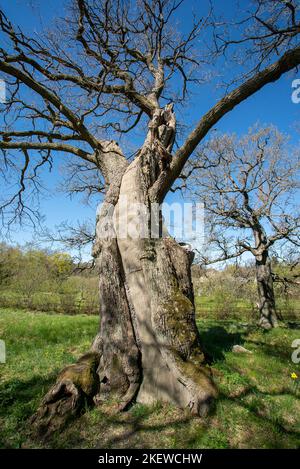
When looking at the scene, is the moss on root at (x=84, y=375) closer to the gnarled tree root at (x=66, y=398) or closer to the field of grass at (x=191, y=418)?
the gnarled tree root at (x=66, y=398)

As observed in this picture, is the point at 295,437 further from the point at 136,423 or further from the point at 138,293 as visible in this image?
the point at 138,293

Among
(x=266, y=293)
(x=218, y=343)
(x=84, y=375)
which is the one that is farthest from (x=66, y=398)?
(x=266, y=293)

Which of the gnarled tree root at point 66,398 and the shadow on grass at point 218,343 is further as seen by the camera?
the shadow on grass at point 218,343

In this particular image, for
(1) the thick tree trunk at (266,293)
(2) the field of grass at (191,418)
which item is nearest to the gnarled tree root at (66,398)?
(2) the field of grass at (191,418)

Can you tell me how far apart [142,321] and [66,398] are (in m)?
1.43

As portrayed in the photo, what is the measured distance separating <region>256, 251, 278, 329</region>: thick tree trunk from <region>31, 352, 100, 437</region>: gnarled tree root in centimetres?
903

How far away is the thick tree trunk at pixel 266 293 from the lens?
1130 cm

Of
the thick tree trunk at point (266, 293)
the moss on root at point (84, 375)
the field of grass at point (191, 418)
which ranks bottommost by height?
the field of grass at point (191, 418)

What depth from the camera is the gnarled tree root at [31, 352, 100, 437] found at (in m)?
3.39

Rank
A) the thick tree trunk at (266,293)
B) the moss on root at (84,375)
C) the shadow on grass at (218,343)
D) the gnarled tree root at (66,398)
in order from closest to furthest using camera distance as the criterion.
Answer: the gnarled tree root at (66,398) < the moss on root at (84,375) < the shadow on grass at (218,343) < the thick tree trunk at (266,293)

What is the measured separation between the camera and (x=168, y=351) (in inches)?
151

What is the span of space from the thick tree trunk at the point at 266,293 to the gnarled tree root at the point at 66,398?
9033 mm

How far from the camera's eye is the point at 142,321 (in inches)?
169

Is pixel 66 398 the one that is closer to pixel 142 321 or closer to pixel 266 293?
pixel 142 321
